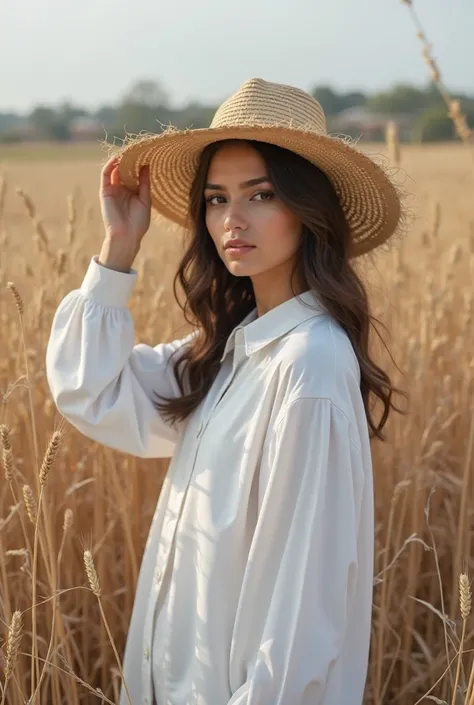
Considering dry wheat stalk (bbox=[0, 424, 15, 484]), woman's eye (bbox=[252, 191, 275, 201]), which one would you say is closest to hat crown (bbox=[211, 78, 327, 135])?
woman's eye (bbox=[252, 191, 275, 201])

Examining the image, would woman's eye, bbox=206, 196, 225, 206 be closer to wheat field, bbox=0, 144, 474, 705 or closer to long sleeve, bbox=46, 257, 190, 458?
long sleeve, bbox=46, 257, 190, 458

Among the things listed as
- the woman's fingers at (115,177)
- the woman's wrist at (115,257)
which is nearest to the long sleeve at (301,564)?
the woman's wrist at (115,257)

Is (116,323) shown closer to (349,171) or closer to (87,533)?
(349,171)

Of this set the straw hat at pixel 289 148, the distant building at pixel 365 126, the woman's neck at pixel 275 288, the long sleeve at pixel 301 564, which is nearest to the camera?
the long sleeve at pixel 301 564

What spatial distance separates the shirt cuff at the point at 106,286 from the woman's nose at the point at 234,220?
280 millimetres

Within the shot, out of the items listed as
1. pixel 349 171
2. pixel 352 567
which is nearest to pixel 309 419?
pixel 352 567

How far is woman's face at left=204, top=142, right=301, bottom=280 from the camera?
1.33 meters

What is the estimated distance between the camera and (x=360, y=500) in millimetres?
1204

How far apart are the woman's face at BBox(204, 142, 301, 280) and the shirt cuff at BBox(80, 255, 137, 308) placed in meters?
0.24

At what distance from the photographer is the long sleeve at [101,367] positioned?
59.0 inches

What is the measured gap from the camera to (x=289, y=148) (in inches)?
51.8

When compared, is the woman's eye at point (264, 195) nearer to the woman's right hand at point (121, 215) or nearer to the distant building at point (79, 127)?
the woman's right hand at point (121, 215)

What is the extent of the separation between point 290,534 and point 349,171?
62cm

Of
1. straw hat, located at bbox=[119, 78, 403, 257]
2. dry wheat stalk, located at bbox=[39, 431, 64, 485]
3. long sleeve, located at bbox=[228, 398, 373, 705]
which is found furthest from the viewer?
straw hat, located at bbox=[119, 78, 403, 257]
